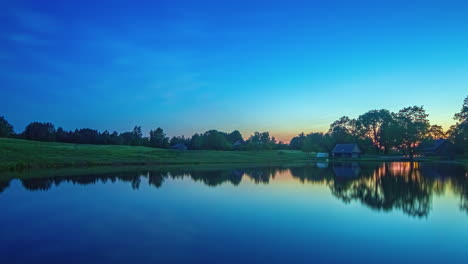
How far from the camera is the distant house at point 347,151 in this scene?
95.1 meters

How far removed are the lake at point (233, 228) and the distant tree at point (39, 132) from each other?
95.9 meters

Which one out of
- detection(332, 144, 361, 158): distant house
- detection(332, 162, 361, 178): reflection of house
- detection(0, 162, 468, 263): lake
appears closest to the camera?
detection(0, 162, 468, 263): lake

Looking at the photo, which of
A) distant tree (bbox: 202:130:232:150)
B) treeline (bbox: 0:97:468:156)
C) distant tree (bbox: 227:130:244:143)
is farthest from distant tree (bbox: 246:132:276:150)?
distant tree (bbox: 227:130:244:143)

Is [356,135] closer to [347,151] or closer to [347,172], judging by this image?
[347,151]

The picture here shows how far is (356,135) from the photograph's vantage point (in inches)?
4220

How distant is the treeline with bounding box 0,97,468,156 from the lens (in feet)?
304

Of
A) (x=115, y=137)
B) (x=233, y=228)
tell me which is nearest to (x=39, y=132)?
(x=115, y=137)

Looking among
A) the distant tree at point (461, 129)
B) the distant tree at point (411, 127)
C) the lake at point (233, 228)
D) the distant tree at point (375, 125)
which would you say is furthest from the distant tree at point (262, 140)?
the lake at point (233, 228)

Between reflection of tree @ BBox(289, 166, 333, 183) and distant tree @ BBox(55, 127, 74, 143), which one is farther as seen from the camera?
distant tree @ BBox(55, 127, 74, 143)

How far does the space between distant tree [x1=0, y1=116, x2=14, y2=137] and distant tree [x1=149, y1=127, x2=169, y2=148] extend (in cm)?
4778

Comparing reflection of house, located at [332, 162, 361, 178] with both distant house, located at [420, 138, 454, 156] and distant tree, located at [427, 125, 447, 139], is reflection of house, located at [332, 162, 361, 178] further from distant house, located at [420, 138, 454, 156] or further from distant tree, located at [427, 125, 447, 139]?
distant tree, located at [427, 125, 447, 139]

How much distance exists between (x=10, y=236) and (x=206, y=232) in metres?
6.87

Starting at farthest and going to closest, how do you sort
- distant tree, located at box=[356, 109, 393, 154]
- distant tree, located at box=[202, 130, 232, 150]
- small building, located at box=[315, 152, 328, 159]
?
distant tree, located at box=[202, 130, 232, 150] → distant tree, located at box=[356, 109, 393, 154] → small building, located at box=[315, 152, 328, 159]

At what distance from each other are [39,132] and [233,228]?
11473cm
